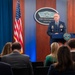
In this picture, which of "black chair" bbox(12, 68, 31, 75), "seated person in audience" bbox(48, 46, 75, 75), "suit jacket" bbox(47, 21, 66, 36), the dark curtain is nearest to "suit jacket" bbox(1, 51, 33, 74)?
"black chair" bbox(12, 68, 31, 75)

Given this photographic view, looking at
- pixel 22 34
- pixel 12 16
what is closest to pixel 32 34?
pixel 22 34

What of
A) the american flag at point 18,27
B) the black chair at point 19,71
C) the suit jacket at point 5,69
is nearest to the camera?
the suit jacket at point 5,69

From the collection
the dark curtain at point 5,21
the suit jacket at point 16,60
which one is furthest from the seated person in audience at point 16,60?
the dark curtain at point 5,21

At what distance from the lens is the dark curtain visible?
32.0ft

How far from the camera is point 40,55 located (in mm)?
9914

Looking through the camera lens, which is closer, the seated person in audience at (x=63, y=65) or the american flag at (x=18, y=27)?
the seated person in audience at (x=63, y=65)

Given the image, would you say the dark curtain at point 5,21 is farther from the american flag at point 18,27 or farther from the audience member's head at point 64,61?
the audience member's head at point 64,61

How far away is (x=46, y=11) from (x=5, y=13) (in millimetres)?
1688

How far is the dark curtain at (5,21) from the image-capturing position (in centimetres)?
976

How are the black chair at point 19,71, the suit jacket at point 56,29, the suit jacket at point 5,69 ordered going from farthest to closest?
the suit jacket at point 56,29
the black chair at point 19,71
the suit jacket at point 5,69

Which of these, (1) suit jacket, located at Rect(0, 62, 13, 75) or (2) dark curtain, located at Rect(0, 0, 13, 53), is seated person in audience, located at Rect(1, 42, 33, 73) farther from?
(2) dark curtain, located at Rect(0, 0, 13, 53)

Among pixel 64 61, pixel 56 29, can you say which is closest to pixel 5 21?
pixel 56 29

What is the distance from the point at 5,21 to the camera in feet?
32.2

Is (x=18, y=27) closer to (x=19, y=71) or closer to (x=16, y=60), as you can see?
(x=16, y=60)
